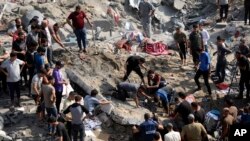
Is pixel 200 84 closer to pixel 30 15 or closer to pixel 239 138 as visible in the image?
pixel 239 138

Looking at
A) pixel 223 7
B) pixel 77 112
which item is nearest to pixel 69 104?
pixel 77 112

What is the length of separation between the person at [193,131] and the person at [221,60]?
15.8ft

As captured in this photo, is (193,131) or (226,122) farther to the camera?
(226,122)

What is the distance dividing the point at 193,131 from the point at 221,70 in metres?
5.36

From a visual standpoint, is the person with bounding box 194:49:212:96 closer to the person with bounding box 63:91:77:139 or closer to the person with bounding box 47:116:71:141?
the person with bounding box 63:91:77:139

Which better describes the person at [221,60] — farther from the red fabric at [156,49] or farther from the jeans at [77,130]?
the jeans at [77,130]

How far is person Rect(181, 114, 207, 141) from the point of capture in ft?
40.4

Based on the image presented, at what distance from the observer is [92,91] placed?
14.0 meters

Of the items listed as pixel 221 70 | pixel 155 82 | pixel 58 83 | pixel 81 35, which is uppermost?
pixel 81 35

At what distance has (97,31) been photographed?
2016 centimetres

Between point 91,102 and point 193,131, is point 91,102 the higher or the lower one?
the higher one

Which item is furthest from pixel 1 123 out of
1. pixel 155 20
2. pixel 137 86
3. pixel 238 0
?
pixel 238 0

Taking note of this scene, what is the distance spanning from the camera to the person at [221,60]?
1667 centimetres

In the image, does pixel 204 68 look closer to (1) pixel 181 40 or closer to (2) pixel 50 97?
(1) pixel 181 40
